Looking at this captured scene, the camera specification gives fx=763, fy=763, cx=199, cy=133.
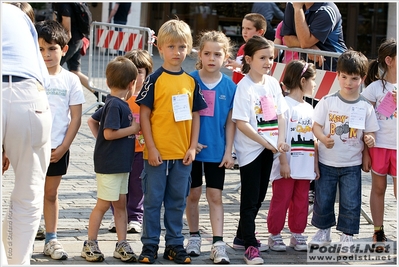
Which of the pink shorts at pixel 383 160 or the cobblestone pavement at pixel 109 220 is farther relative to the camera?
the pink shorts at pixel 383 160

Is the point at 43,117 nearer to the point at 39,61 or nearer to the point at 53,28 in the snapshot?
the point at 39,61

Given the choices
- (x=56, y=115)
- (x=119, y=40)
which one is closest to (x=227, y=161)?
(x=56, y=115)

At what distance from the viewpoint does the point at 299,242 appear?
227 inches

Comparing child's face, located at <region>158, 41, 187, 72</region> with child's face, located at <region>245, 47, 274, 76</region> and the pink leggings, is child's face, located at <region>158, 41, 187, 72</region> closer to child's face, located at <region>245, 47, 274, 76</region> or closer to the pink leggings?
child's face, located at <region>245, 47, 274, 76</region>

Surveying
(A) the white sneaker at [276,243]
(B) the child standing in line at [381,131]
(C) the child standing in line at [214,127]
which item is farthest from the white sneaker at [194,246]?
(B) the child standing in line at [381,131]

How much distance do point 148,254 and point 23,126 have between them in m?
1.41

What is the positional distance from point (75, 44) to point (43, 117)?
6425 millimetres

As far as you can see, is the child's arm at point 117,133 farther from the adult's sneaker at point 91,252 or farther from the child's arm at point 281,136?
the child's arm at point 281,136

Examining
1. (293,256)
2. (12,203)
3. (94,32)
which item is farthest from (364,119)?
(94,32)

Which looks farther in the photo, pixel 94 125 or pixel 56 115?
pixel 94 125

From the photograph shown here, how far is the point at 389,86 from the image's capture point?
5.74 meters

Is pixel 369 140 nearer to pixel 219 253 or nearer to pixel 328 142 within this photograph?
pixel 328 142

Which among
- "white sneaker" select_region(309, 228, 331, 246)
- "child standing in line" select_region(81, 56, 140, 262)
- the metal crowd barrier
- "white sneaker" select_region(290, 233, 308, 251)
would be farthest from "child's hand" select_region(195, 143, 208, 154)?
the metal crowd barrier

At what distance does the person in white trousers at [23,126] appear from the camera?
4.32 m
